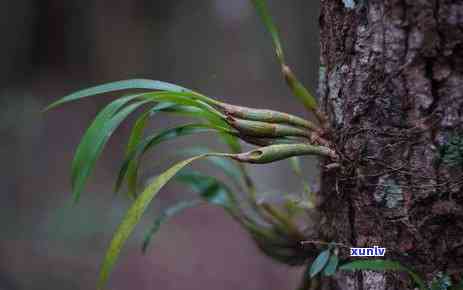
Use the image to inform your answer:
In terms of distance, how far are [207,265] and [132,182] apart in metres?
1.71

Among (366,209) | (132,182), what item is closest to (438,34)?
(366,209)

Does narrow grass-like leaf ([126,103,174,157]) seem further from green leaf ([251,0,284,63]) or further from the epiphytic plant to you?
green leaf ([251,0,284,63])

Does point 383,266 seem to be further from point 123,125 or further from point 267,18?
point 123,125

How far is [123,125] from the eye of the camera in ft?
11.9

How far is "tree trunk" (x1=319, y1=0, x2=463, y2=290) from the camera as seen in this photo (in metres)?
0.63

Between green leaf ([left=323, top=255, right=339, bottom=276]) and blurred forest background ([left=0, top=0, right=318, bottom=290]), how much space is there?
1.50m

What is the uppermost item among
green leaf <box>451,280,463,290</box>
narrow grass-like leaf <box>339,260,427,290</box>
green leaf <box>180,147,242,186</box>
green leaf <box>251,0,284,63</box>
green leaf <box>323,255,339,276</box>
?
green leaf <box>251,0,284,63</box>

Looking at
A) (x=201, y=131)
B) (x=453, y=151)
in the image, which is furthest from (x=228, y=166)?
(x=453, y=151)

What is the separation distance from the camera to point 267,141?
0.77 metres

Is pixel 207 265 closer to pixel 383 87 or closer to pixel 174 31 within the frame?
pixel 383 87

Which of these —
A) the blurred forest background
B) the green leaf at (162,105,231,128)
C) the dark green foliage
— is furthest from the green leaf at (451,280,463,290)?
the blurred forest background

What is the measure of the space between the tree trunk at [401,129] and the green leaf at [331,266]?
2 centimetres

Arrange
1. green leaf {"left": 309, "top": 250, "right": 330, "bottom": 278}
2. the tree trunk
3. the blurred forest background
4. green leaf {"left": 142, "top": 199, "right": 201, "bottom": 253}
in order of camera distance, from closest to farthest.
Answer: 1. the tree trunk
2. green leaf {"left": 309, "top": 250, "right": 330, "bottom": 278}
3. green leaf {"left": 142, "top": 199, "right": 201, "bottom": 253}
4. the blurred forest background

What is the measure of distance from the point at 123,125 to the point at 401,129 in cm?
314
